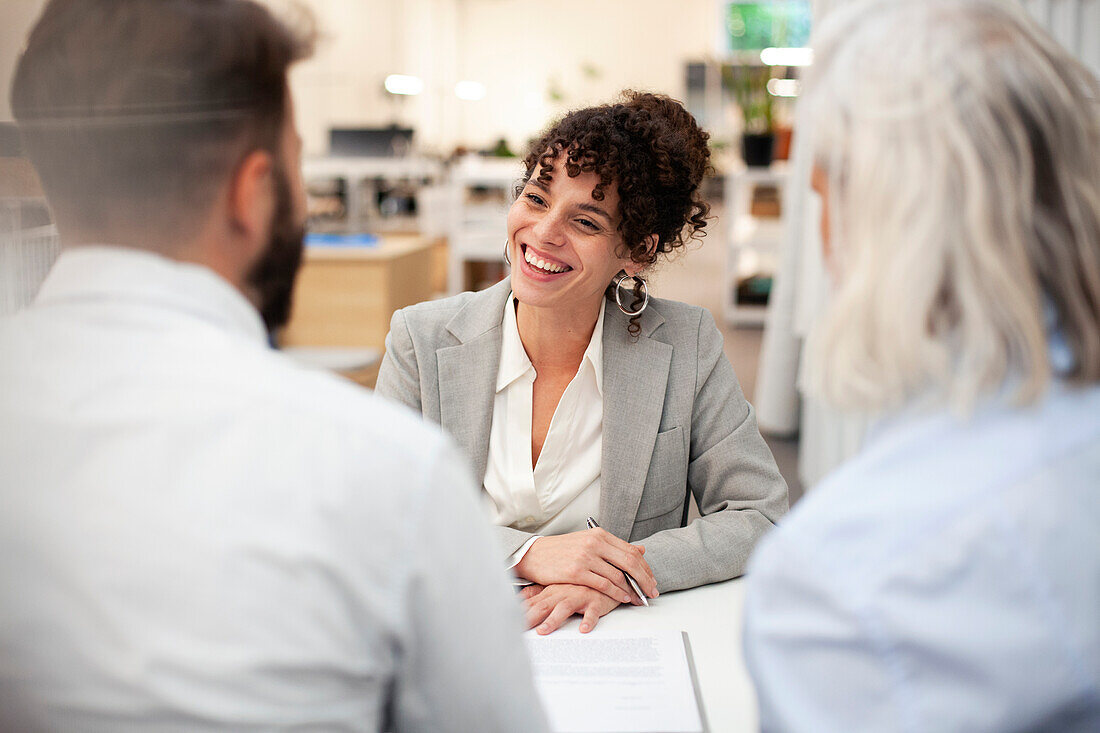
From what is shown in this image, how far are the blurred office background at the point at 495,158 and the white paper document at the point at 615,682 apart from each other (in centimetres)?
48

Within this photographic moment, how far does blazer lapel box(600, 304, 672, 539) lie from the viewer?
1403 millimetres

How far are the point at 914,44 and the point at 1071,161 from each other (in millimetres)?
139

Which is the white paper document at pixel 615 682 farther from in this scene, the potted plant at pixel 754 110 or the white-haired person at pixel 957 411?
the potted plant at pixel 754 110

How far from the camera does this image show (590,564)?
3.84ft

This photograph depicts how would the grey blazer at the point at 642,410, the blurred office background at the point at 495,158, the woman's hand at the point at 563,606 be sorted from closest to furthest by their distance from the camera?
the woman's hand at the point at 563,606 < the grey blazer at the point at 642,410 < the blurred office background at the point at 495,158

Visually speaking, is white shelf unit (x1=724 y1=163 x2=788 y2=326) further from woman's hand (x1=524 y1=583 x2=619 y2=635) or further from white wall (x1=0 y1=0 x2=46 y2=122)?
white wall (x1=0 y1=0 x2=46 y2=122)

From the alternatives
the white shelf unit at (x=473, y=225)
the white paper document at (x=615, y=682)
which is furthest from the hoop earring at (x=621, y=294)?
the white shelf unit at (x=473, y=225)

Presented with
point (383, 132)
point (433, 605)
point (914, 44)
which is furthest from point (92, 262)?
point (383, 132)

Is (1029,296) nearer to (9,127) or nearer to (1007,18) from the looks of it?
(1007,18)

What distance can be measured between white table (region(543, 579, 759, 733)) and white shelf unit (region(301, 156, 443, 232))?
16.4 feet

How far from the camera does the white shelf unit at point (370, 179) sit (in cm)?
607

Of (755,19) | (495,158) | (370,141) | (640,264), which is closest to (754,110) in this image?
(495,158)

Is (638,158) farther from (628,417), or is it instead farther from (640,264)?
(628,417)

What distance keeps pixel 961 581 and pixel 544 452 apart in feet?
2.89
